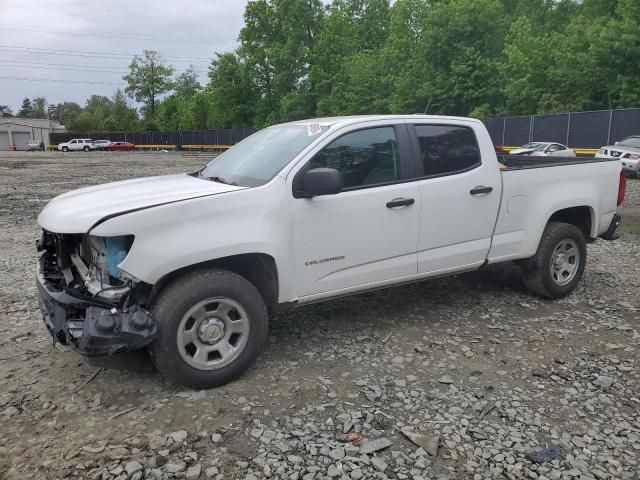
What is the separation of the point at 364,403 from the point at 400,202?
1.63m

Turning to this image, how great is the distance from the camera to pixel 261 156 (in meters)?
4.51

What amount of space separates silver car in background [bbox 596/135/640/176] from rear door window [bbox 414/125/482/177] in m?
16.3

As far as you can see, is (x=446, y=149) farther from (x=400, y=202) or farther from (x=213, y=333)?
(x=213, y=333)

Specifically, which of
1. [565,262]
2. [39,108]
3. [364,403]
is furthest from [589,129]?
[39,108]

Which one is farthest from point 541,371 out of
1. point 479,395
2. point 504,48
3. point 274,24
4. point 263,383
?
point 274,24

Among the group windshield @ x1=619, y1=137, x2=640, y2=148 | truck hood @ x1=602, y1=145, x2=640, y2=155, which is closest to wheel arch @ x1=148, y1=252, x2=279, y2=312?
truck hood @ x1=602, y1=145, x2=640, y2=155

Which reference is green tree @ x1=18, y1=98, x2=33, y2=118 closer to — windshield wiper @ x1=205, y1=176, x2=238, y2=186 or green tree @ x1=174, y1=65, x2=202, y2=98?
green tree @ x1=174, y1=65, x2=202, y2=98

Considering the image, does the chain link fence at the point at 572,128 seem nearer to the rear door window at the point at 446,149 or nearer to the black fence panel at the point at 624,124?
the black fence panel at the point at 624,124

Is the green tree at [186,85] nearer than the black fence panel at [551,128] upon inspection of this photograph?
No

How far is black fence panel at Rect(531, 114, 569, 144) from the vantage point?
29962 millimetres

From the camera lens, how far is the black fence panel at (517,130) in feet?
108

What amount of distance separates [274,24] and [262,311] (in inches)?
2342

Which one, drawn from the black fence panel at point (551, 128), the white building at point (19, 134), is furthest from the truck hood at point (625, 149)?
the white building at point (19, 134)

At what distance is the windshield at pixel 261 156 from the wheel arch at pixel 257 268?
0.54 meters
